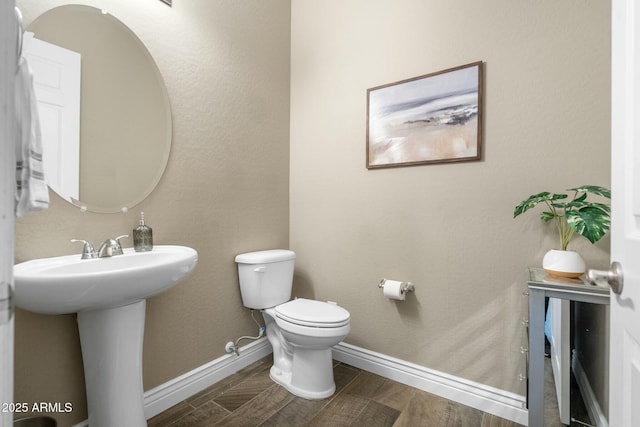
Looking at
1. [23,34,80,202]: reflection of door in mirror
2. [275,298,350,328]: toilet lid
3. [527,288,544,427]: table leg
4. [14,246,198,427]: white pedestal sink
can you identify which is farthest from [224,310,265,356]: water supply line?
[527,288,544,427]: table leg

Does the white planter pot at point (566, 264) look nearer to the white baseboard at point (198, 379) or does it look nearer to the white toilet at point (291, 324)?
the white toilet at point (291, 324)

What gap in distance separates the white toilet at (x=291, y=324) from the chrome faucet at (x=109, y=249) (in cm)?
70

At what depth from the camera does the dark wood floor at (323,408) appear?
1.48 meters

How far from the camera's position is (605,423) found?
1085mm

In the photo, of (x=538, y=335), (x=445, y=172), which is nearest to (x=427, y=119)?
Result: (x=445, y=172)

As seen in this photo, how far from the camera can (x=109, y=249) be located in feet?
4.19

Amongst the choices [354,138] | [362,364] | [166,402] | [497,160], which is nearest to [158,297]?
[166,402]

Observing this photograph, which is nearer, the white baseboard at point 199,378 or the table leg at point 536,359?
the table leg at point 536,359

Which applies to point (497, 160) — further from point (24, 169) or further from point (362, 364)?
point (24, 169)

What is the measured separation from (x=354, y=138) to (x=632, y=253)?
5.21ft

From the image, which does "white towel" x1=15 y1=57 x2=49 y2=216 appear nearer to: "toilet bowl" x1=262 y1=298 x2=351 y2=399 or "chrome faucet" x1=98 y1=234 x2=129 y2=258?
"chrome faucet" x1=98 y1=234 x2=129 y2=258

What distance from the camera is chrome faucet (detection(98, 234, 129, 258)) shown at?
1.27m

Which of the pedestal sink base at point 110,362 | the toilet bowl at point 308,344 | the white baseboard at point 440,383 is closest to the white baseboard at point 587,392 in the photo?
the white baseboard at point 440,383

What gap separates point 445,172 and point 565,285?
2.54 feet
